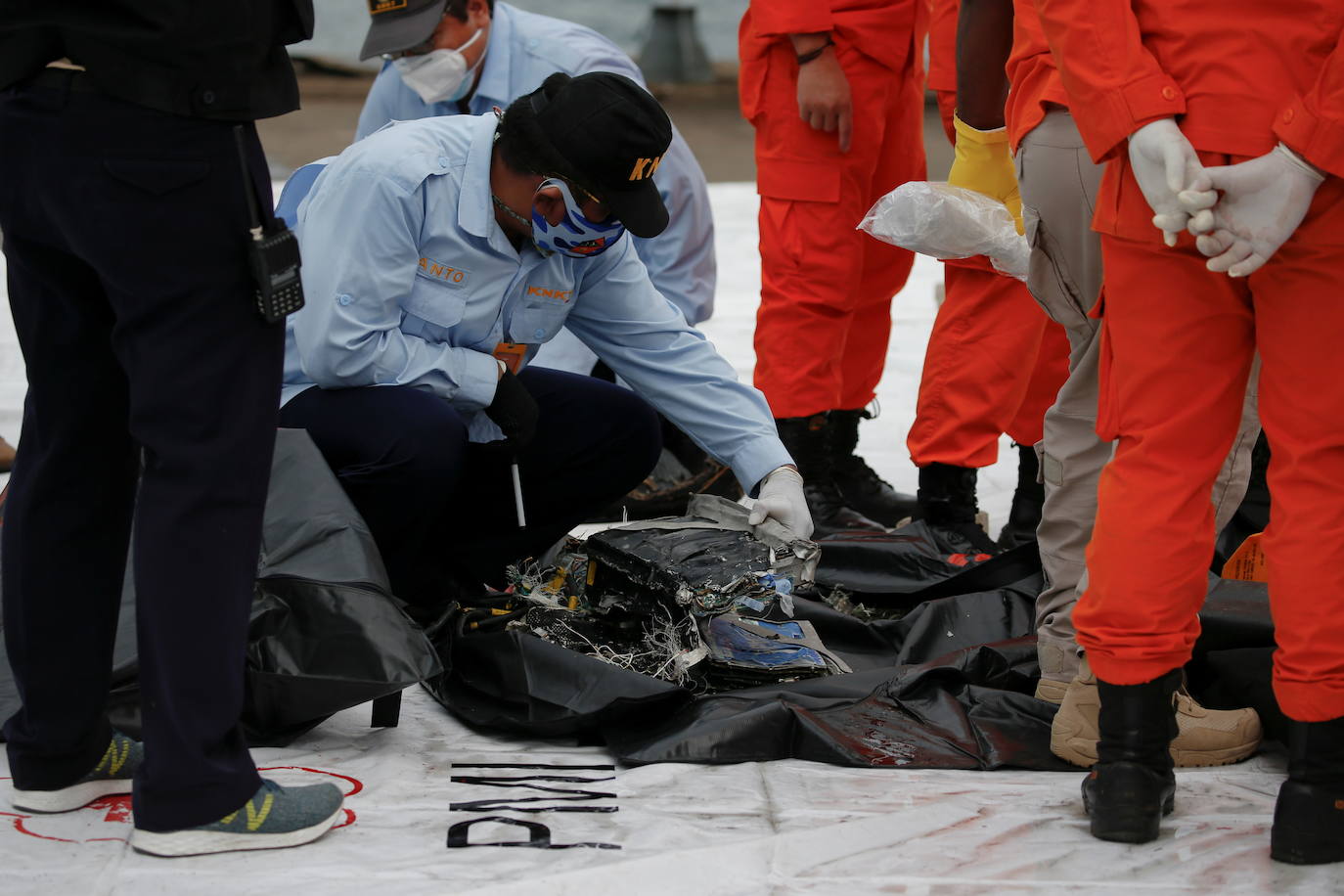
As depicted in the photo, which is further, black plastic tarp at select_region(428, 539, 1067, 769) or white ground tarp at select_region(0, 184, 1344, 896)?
black plastic tarp at select_region(428, 539, 1067, 769)

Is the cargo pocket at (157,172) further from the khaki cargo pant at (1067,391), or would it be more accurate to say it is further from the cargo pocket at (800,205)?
the cargo pocket at (800,205)

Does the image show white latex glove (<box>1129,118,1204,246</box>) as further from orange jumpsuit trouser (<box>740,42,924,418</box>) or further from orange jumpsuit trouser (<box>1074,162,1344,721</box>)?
orange jumpsuit trouser (<box>740,42,924,418</box>)

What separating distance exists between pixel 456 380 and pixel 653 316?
0.37m

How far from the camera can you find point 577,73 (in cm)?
350

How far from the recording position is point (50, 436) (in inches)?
63.6

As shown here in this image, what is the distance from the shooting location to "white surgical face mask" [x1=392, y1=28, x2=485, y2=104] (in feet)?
11.4

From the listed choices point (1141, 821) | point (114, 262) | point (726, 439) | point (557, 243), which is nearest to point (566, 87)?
point (557, 243)

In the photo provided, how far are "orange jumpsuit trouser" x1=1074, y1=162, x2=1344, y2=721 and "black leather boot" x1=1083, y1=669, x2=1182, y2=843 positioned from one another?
0.10ft

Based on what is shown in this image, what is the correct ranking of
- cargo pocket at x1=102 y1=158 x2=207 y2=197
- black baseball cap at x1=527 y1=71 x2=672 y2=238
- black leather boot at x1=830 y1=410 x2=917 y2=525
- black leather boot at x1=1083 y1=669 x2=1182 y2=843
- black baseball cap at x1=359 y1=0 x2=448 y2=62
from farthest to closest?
black baseball cap at x1=359 y1=0 x2=448 y2=62, black leather boot at x1=830 y1=410 x2=917 y2=525, black baseball cap at x1=527 y1=71 x2=672 y2=238, black leather boot at x1=1083 y1=669 x2=1182 y2=843, cargo pocket at x1=102 y1=158 x2=207 y2=197

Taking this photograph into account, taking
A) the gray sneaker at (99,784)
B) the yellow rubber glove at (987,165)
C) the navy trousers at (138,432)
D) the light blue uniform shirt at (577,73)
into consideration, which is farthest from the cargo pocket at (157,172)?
the light blue uniform shirt at (577,73)

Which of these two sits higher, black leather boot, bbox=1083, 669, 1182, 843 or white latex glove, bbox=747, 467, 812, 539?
black leather boot, bbox=1083, 669, 1182, 843

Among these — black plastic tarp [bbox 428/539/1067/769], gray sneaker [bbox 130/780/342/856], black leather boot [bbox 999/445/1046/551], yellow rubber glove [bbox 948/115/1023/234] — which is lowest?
black leather boot [bbox 999/445/1046/551]

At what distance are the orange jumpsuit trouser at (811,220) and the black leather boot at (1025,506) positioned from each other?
1.34 feet

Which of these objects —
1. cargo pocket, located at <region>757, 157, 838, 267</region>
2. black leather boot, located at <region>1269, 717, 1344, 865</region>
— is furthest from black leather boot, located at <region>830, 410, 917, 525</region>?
black leather boot, located at <region>1269, 717, 1344, 865</region>
